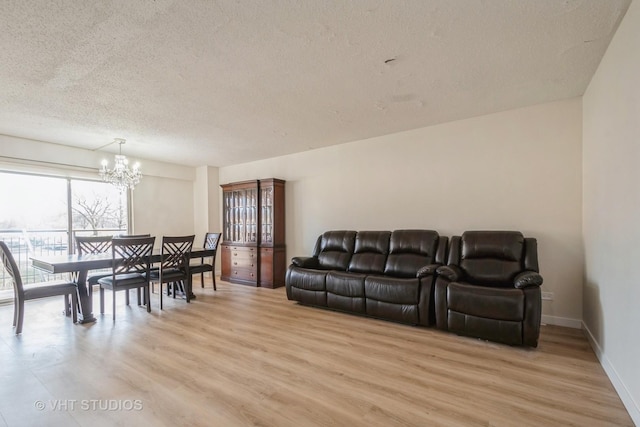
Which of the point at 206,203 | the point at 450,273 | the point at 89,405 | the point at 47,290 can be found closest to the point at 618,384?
the point at 450,273

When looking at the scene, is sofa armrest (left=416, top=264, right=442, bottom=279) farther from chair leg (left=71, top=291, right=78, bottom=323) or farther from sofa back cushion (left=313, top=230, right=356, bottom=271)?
chair leg (left=71, top=291, right=78, bottom=323)

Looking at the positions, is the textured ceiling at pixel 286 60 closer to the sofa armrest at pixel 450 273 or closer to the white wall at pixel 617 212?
the white wall at pixel 617 212

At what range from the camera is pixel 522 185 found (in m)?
3.42

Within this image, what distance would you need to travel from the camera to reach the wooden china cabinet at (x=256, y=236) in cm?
529

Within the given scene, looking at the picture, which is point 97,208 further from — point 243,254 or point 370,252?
point 370,252

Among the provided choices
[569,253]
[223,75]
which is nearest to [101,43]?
[223,75]

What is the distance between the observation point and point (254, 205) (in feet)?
18.2

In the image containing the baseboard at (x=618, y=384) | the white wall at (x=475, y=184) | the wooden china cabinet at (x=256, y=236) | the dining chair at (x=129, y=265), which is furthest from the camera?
the wooden china cabinet at (x=256, y=236)

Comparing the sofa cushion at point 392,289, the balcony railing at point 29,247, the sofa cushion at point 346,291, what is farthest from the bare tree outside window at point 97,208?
the sofa cushion at point 392,289

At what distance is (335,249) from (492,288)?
2.23 metres

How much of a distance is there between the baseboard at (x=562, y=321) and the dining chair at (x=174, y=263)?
4.63 meters

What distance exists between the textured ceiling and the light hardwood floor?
2.46 meters

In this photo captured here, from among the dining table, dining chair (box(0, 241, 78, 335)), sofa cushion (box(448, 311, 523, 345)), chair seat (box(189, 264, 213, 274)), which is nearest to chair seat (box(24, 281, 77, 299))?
dining chair (box(0, 241, 78, 335))

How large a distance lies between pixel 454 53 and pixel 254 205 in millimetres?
4156
